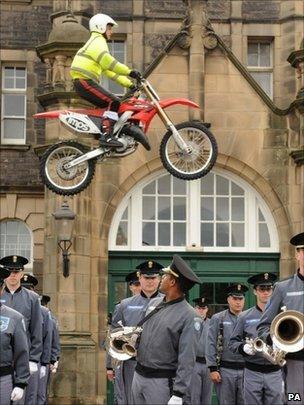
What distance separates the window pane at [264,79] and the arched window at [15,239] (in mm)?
5695

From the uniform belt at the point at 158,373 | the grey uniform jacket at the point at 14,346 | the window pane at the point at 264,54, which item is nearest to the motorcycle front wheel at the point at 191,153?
the grey uniform jacket at the point at 14,346

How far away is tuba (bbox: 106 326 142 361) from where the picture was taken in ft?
36.0

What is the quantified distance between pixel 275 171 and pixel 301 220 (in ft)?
3.60

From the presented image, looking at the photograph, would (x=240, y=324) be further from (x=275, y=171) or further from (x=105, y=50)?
(x=275, y=171)

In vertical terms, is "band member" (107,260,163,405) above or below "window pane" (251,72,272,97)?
below

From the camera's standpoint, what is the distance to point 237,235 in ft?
79.7

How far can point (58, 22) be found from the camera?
81.7 feet

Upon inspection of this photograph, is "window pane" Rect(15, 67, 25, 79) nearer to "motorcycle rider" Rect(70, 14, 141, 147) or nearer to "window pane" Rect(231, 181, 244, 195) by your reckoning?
"window pane" Rect(231, 181, 244, 195)

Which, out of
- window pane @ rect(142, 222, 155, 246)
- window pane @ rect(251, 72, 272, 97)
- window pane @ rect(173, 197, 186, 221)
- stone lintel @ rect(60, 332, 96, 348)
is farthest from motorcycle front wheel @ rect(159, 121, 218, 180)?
window pane @ rect(251, 72, 272, 97)

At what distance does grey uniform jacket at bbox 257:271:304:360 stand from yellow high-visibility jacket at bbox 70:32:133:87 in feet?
20.0

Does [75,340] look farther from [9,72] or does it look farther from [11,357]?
[11,357]

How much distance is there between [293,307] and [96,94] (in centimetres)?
683

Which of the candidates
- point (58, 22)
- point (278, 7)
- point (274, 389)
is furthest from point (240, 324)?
point (278, 7)

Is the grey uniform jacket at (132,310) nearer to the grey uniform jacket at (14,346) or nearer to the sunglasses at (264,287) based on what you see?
the sunglasses at (264,287)
